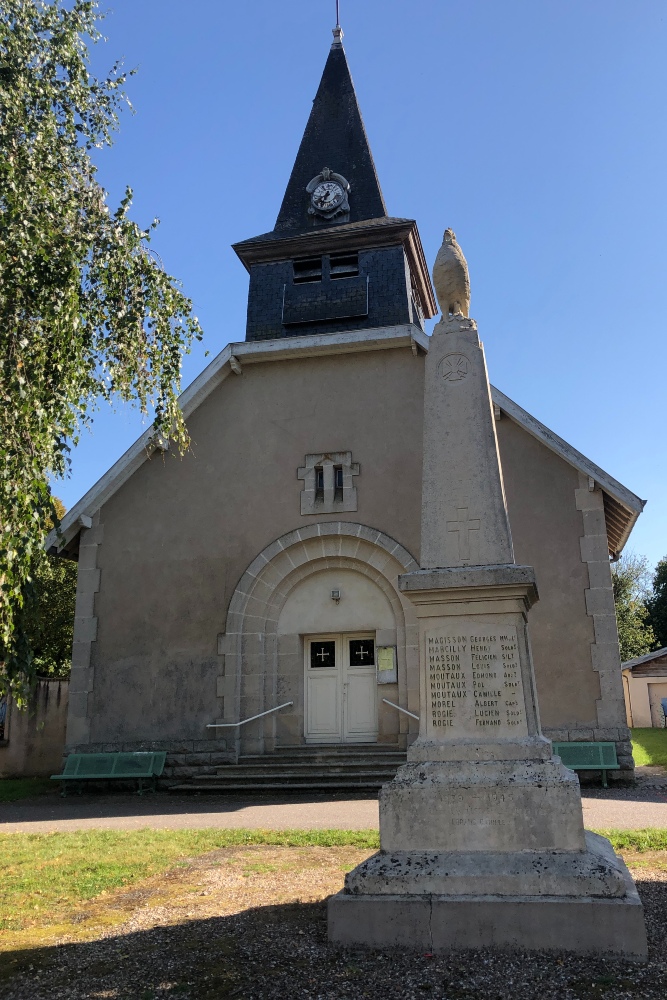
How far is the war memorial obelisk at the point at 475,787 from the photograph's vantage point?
391 cm

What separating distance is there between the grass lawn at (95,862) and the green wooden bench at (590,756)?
3840 mm

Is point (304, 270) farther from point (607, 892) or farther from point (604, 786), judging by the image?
point (607, 892)

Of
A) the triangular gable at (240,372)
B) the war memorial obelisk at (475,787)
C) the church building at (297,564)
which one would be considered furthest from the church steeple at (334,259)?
the war memorial obelisk at (475,787)

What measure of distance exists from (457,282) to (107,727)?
9858mm

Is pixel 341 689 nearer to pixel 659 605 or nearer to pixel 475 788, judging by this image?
pixel 475 788

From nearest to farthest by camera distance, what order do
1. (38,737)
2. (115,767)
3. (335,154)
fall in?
(115,767) → (38,737) → (335,154)

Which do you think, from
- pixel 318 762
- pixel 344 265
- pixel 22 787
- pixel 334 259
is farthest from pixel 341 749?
pixel 334 259

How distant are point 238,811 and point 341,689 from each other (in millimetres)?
3450

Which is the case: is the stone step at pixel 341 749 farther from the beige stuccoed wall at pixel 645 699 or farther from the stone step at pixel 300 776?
the beige stuccoed wall at pixel 645 699

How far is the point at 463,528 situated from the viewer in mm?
5031

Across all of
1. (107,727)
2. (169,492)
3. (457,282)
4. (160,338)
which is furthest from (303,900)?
(169,492)

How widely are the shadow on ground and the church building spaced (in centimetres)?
778

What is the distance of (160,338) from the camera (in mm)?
7242

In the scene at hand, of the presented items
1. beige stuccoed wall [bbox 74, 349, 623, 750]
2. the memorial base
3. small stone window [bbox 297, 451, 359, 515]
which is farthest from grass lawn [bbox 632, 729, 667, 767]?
the memorial base
